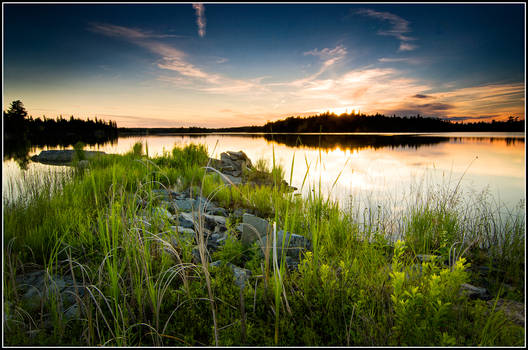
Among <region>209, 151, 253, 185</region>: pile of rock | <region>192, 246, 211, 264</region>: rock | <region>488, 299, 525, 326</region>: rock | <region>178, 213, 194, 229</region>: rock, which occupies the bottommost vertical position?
<region>488, 299, 525, 326</region>: rock

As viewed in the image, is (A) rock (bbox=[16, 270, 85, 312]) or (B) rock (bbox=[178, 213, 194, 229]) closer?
(A) rock (bbox=[16, 270, 85, 312])

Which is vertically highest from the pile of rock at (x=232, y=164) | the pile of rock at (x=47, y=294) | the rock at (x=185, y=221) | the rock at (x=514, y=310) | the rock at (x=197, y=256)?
the pile of rock at (x=232, y=164)

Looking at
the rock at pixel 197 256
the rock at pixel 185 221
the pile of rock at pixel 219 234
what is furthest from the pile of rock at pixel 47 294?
the rock at pixel 185 221

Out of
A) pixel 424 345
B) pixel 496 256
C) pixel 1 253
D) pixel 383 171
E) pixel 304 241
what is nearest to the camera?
pixel 424 345

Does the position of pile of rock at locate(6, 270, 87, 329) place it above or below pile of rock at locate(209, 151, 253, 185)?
below

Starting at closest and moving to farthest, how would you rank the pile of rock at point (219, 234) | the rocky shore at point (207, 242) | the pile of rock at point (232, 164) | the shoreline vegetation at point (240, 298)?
the shoreline vegetation at point (240, 298), the rocky shore at point (207, 242), the pile of rock at point (219, 234), the pile of rock at point (232, 164)

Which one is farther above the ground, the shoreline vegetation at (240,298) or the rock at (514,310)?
the shoreline vegetation at (240,298)

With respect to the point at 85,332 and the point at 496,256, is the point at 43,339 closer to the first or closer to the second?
the point at 85,332

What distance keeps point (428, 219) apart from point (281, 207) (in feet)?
8.52

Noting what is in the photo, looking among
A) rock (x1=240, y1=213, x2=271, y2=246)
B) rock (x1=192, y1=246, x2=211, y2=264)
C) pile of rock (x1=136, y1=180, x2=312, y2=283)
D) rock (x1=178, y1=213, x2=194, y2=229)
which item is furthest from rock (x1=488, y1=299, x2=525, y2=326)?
rock (x1=178, y1=213, x2=194, y2=229)

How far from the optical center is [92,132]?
5366 cm

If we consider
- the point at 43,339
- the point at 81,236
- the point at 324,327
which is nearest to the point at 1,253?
the point at 81,236

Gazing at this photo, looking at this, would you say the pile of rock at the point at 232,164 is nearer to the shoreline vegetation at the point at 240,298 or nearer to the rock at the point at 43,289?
the shoreline vegetation at the point at 240,298

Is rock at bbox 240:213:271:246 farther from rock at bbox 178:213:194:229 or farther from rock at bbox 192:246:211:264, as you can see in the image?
rock at bbox 178:213:194:229
